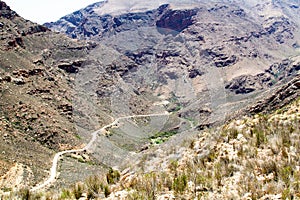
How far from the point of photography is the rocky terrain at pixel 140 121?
9266 millimetres

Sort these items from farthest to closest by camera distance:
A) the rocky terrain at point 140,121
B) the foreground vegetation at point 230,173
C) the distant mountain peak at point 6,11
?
the distant mountain peak at point 6,11
the rocky terrain at point 140,121
the foreground vegetation at point 230,173

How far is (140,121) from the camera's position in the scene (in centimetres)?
10481

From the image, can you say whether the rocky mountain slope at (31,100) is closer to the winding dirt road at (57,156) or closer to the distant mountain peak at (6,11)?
the distant mountain peak at (6,11)

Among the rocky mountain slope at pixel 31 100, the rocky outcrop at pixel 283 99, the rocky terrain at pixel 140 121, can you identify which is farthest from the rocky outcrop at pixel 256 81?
the rocky outcrop at pixel 283 99

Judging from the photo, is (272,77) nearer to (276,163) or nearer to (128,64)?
(128,64)

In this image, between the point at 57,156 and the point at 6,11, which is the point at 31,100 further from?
the point at 6,11

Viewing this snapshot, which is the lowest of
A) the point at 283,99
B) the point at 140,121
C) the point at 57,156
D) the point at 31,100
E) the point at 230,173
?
the point at 140,121

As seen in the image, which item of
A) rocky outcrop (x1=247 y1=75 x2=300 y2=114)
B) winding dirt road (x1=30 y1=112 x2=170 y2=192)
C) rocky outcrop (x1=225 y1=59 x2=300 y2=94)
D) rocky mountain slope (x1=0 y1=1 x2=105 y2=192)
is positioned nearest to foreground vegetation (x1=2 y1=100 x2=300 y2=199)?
winding dirt road (x1=30 y1=112 x2=170 y2=192)

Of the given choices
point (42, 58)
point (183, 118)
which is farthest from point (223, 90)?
point (42, 58)

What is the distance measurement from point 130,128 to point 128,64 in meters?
69.1

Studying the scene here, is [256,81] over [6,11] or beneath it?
beneath

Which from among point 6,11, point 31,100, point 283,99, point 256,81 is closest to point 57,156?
point 31,100

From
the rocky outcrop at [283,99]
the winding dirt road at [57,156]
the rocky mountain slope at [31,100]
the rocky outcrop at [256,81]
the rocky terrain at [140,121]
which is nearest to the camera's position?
the rocky terrain at [140,121]

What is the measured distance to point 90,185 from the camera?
981cm
